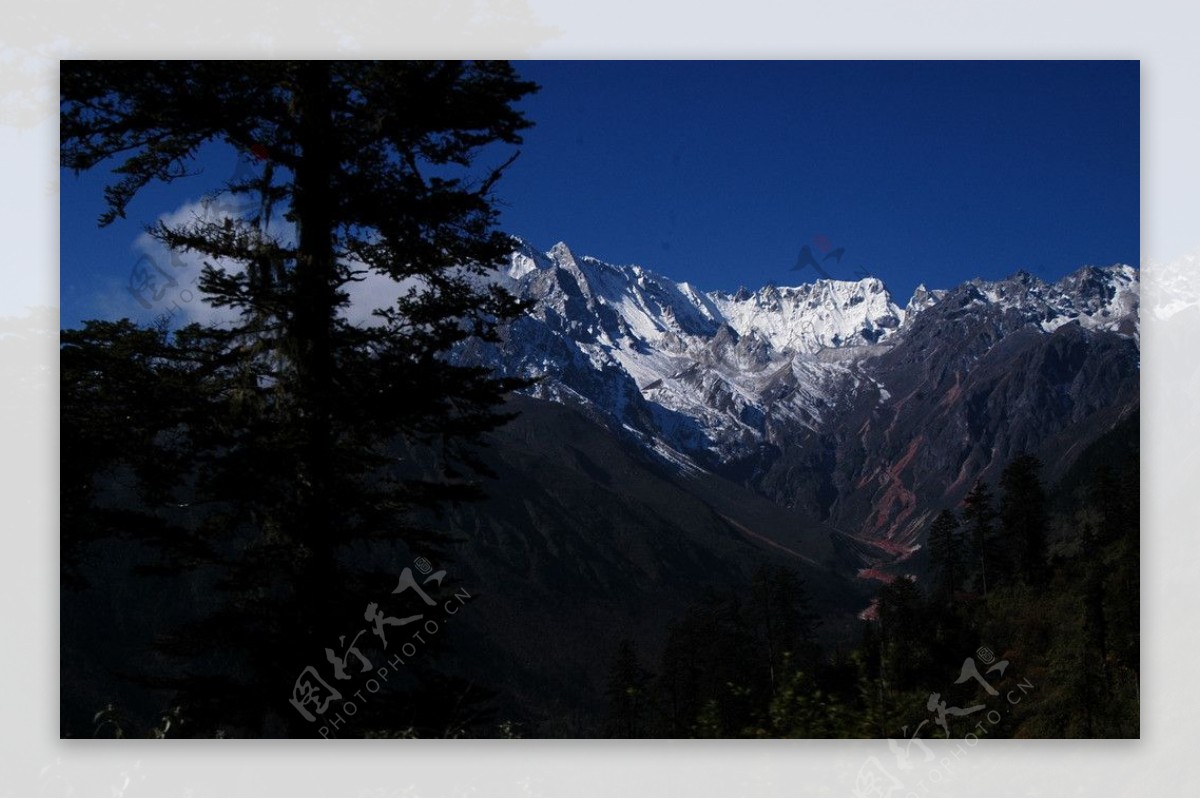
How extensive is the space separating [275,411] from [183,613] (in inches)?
70.5

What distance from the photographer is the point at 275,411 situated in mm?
6719

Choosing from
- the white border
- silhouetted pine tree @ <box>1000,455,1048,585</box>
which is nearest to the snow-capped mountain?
silhouetted pine tree @ <box>1000,455,1048,585</box>

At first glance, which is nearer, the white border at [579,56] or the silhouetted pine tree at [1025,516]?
the white border at [579,56]

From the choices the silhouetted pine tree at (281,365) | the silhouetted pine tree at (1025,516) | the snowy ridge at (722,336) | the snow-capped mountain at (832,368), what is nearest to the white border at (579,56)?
the silhouetted pine tree at (281,365)

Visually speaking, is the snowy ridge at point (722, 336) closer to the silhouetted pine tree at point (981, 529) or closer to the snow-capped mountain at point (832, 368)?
the snow-capped mountain at point (832, 368)

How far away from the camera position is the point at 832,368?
31.2 feet

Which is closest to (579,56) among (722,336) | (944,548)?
(722,336)

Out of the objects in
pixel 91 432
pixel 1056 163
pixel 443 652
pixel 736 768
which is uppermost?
pixel 1056 163

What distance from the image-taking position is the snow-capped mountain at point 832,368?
7.72m

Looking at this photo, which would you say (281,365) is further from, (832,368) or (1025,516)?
(1025,516)

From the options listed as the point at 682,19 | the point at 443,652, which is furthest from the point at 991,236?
the point at 443,652

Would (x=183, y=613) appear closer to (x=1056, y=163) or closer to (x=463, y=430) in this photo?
(x=463, y=430)

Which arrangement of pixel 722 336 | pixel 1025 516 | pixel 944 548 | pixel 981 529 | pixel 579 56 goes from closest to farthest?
pixel 579 56
pixel 722 336
pixel 944 548
pixel 981 529
pixel 1025 516

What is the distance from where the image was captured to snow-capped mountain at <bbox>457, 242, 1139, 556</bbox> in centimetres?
772
